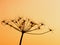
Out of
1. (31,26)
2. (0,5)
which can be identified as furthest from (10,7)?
(31,26)

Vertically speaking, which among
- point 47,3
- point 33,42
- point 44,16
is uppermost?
point 47,3

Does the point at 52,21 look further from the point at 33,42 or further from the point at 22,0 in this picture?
the point at 22,0

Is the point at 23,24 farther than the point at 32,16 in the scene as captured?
No

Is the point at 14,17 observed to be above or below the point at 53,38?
above

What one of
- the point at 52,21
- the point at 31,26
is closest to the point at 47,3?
the point at 52,21

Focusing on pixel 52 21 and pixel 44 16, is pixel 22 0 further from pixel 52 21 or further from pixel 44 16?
pixel 52 21

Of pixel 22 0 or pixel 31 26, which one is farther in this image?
pixel 22 0
